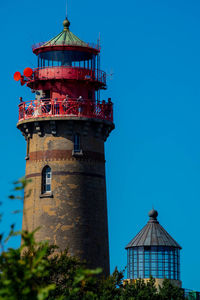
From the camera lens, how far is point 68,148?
2007 inches

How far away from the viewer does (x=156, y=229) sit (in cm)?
6053

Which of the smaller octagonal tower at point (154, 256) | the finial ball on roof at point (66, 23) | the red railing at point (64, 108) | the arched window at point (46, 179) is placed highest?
the finial ball on roof at point (66, 23)

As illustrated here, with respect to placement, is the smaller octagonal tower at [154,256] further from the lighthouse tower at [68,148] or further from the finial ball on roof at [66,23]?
the finial ball on roof at [66,23]

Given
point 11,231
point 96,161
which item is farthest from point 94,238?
point 11,231

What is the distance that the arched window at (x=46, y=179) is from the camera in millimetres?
50625

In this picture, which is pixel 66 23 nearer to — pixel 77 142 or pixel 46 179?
pixel 77 142

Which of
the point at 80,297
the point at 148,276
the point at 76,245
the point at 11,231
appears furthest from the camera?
the point at 148,276

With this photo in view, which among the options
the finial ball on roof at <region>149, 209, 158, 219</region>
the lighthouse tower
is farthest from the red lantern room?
the finial ball on roof at <region>149, 209, 158, 219</region>

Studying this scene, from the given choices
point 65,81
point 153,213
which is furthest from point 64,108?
point 153,213

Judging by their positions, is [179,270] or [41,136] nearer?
[41,136]

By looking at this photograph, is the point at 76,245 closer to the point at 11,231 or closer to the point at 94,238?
the point at 94,238

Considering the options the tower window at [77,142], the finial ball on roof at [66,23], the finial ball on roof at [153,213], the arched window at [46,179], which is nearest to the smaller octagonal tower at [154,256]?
the finial ball on roof at [153,213]

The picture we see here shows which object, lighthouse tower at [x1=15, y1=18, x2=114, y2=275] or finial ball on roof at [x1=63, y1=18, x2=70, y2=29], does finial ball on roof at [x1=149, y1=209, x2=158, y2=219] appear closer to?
lighthouse tower at [x1=15, y1=18, x2=114, y2=275]

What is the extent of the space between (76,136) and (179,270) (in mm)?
14127
